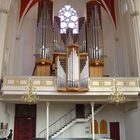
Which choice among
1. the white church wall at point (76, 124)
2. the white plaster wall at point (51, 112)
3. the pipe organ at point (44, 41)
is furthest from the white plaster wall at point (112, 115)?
the pipe organ at point (44, 41)

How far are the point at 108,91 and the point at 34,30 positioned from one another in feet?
29.9

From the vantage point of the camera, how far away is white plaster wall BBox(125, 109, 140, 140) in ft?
56.7

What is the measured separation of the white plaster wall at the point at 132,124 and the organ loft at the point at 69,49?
3489 millimetres

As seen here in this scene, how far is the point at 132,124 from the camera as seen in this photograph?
18.3 meters

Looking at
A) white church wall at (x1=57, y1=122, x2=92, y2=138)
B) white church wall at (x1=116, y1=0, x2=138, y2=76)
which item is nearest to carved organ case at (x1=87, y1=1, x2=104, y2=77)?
white church wall at (x1=116, y1=0, x2=138, y2=76)

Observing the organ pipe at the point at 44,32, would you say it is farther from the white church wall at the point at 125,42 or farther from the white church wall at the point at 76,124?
the white church wall at the point at 125,42

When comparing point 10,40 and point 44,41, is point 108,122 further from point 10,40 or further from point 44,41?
point 10,40

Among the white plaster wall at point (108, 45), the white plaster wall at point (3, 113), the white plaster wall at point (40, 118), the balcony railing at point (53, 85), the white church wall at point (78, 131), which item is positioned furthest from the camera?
the white plaster wall at point (108, 45)

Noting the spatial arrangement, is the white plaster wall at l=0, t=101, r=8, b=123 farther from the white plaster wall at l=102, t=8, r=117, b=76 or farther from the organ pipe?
the white plaster wall at l=102, t=8, r=117, b=76

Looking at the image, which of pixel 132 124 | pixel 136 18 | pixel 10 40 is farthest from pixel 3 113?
pixel 136 18

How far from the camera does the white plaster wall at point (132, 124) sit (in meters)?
17.3

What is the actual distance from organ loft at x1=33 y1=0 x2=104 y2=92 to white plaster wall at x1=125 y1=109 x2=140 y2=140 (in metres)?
3.49

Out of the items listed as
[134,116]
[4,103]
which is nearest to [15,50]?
[4,103]

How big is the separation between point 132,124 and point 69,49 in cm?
680
